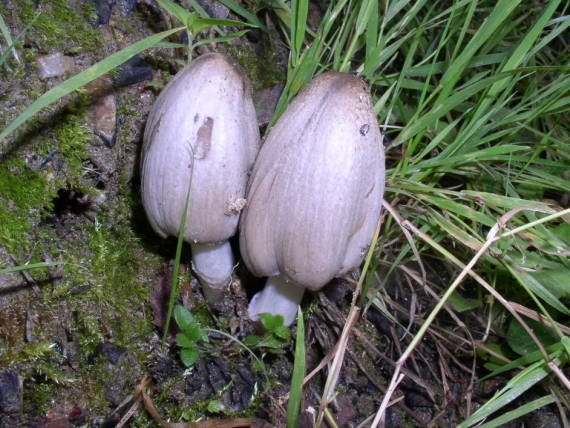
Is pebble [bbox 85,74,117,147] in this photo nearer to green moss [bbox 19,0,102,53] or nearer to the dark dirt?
the dark dirt

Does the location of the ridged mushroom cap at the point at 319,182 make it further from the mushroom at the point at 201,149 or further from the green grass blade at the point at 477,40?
the green grass blade at the point at 477,40

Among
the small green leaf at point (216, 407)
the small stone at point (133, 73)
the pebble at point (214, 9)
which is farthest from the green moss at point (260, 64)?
the small green leaf at point (216, 407)

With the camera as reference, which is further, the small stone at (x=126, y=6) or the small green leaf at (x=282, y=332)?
the small stone at (x=126, y=6)

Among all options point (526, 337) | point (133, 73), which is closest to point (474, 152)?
point (526, 337)

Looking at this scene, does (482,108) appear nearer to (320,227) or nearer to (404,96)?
(404,96)

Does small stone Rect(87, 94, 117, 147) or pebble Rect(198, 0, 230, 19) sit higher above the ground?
pebble Rect(198, 0, 230, 19)

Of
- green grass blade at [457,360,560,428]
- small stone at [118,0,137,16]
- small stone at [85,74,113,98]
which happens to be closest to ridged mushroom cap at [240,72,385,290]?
green grass blade at [457,360,560,428]

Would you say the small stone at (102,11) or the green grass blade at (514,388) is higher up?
the small stone at (102,11)
